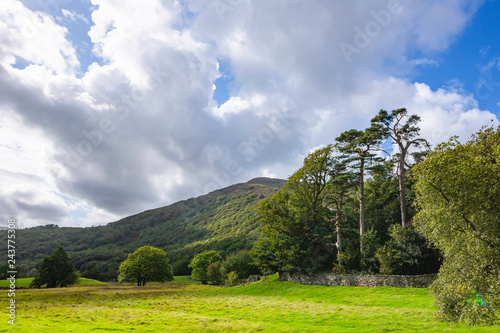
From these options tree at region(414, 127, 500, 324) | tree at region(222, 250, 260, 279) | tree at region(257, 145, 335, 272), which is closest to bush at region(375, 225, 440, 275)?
tree at region(257, 145, 335, 272)

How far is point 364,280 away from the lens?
117ft

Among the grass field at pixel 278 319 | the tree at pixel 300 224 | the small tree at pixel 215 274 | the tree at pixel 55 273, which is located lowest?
the small tree at pixel 215 274

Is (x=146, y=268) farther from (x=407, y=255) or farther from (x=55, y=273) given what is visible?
(x=407, y=255)

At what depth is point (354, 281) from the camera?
36.7 metres

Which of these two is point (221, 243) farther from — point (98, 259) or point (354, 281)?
point (354, 281)

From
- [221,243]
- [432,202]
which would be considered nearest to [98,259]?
[221,243]

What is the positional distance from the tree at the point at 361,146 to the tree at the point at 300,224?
480 cm

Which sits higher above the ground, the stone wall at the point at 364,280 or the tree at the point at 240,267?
the stone wall at the point at 364,280

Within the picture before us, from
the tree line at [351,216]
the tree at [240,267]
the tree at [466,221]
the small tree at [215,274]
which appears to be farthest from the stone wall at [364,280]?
the small tree at [215,274]

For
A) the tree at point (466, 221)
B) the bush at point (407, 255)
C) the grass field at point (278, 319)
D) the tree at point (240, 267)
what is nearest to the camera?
the tree at point (466, 221)

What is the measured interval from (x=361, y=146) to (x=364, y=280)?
2126cm

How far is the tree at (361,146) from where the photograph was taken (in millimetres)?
41562

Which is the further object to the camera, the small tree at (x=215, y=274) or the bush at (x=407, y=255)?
the small tree at (x=215, y=274)

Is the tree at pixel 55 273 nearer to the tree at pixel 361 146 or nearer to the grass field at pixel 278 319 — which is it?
the grass field at pixel 278 319
